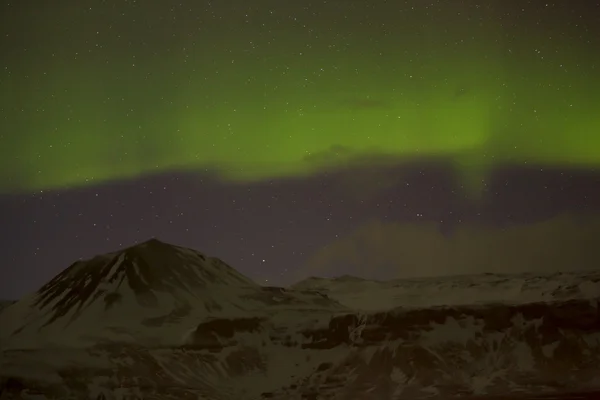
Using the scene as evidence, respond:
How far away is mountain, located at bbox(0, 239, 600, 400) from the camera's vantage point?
3256 mm

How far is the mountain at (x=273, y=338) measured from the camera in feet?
10.7

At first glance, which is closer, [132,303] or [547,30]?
[132,303]

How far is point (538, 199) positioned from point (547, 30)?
73 centimetres

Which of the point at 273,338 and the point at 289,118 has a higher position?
the point at 289,118

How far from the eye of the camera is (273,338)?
131 inches

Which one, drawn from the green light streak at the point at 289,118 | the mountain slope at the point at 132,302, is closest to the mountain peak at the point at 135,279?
the mountain slope at the point at 132,302

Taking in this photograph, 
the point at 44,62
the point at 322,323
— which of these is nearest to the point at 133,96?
the point at 44,62

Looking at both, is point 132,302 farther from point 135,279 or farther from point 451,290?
point 451,290

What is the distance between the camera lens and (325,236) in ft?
11.3

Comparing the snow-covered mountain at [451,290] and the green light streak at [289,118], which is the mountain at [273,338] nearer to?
the snow-covered mountain at [451,290]

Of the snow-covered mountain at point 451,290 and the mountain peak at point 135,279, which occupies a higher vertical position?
the mountain peak at point 135,279

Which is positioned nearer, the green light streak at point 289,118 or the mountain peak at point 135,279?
Result: the mountain peak at point 135,279

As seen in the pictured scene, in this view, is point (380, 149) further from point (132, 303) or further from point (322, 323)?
point (132, 303)

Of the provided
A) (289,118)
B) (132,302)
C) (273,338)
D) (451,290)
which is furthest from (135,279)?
(451,290)
